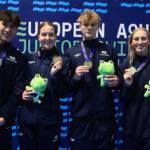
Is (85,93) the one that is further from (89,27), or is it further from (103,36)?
(103,36)

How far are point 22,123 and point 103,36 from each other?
170cm

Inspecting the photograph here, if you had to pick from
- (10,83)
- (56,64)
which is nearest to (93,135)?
(56,64)

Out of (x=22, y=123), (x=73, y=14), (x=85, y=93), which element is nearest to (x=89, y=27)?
(x=85, y=93)

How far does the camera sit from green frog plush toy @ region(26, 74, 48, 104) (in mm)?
2230

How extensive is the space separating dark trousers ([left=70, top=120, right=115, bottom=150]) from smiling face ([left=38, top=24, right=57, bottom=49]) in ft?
2.79

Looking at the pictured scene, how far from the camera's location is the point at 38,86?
2225mm

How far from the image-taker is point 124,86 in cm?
235

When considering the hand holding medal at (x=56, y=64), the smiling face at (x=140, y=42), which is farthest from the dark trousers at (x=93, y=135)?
the smiling face at (x=140, y=42)

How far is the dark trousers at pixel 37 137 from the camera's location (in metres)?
2.36

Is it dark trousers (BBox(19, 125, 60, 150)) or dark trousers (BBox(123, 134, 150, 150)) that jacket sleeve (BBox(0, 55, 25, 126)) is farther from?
dark trousers (BBox(123, 134, 150, 150))

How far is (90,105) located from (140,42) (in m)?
0.80

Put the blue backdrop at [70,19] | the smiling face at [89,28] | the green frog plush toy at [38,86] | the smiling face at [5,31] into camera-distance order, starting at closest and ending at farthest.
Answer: the green frog plush toy at [38,86], the smiling face at [5,31], the smiling face at [89,28], the blue backdrop at [70,19]

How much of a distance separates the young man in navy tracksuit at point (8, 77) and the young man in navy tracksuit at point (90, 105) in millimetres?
550

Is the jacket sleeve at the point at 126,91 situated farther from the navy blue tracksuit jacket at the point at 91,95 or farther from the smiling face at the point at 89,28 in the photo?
the smiling face at the point at 89,28
